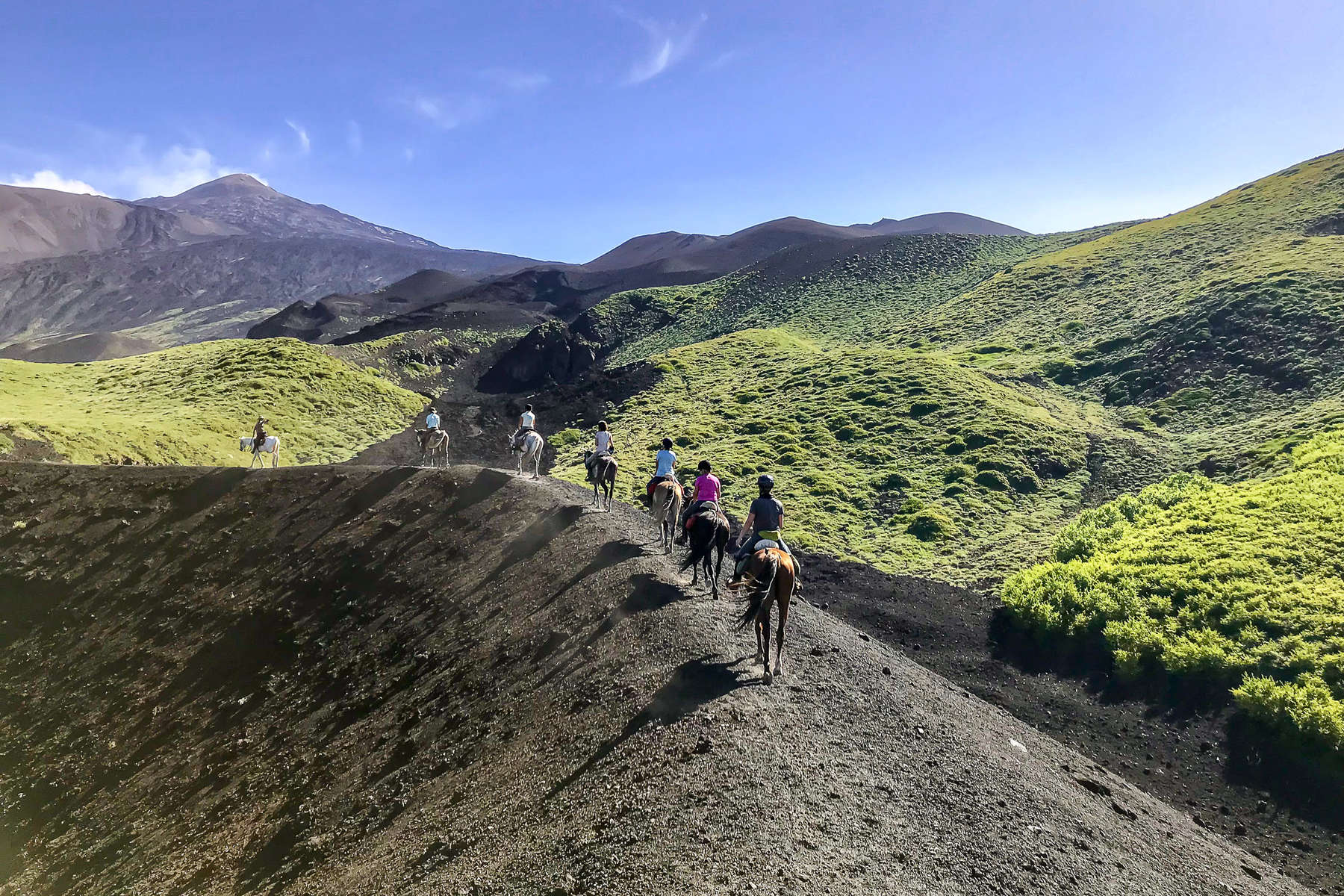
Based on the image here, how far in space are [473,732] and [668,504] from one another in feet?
23.3

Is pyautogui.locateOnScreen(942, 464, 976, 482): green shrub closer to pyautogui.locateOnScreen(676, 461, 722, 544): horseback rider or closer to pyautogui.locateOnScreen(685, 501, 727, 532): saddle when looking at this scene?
pyautogui.locateOnScreen(676, 461, 722, 544): horseback rider

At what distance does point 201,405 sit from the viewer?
48.1m

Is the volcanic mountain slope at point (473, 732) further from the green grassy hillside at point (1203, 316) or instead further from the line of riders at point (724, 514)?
the green grassy hillside at point (1203, 316)

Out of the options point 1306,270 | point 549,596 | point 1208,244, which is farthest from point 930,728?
point 1208,244

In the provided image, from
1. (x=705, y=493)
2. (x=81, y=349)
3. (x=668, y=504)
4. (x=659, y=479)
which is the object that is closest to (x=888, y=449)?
(x=659, y=479)

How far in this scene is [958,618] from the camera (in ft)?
82.0

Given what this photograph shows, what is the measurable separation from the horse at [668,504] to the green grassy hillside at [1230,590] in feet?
49.1

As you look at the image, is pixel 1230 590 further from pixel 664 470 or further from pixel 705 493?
pixel 664 470

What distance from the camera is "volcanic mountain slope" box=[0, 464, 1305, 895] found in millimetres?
8969

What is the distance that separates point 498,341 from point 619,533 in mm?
83329

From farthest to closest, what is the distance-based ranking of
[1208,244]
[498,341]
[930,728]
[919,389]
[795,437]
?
[498,341] → [1208,244] → [919,389] → [795,437] → [930,728]

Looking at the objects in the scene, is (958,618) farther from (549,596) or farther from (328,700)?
(328,700)

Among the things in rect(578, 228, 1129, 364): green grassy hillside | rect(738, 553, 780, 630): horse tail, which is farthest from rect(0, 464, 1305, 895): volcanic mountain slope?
rect(578, 228, 1129, 364): green grassy hillside

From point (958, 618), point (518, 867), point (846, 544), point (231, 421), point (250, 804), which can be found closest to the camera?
point (518, 867)
